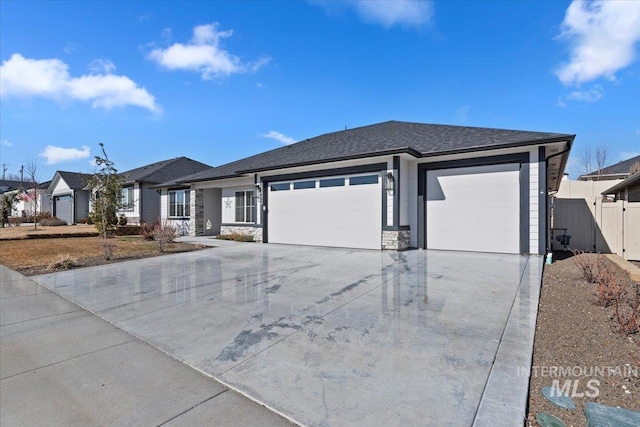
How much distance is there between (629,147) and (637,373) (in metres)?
30.1

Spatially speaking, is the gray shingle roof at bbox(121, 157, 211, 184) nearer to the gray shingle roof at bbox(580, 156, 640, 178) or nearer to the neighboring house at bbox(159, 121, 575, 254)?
the neighboring house at bbox(159, 121, 575, 254)

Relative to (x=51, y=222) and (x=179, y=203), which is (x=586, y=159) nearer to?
(x=179, y=203)

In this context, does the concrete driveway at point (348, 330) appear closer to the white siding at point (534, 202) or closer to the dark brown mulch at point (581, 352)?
the dark brown mulch at point (581, 352)

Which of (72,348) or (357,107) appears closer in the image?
(72,348)

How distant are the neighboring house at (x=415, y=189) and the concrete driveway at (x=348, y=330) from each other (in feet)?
7.80

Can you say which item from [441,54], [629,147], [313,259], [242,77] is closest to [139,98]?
[242,77]

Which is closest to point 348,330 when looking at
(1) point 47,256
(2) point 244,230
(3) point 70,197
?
(1) point 47,256

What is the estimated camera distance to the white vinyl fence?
9.35 meters

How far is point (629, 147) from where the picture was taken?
23125 millimetres

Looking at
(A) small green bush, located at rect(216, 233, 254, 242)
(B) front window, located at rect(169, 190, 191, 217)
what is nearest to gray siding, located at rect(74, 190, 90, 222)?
(B) front window, located at rect(169, 190, 191, 217)

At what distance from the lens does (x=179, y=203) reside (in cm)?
1889

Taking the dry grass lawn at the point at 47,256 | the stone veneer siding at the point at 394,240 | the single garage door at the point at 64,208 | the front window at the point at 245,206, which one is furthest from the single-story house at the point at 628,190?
the single garage door at the point at 64,208

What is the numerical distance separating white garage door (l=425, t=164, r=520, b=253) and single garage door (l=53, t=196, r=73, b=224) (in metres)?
33.8

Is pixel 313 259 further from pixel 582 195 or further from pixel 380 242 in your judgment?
pixel 582 195
